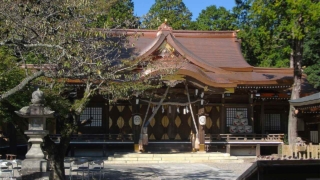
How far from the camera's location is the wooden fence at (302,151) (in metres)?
18.8

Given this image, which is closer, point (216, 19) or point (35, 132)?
point (35, 132)

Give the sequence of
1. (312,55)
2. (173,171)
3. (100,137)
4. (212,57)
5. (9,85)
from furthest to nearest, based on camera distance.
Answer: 1. (312,55)
2. (212,57)
3. (100,137)
4. (173,171)
5. (9,85)

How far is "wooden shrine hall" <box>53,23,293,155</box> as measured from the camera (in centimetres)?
2116

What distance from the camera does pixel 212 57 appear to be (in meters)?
25.9

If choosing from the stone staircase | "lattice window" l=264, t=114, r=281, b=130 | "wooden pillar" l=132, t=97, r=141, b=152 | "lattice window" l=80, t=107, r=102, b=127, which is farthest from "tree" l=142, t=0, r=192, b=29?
the stone staircase

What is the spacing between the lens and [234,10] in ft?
136

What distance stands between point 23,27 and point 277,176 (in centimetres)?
Answer: 769

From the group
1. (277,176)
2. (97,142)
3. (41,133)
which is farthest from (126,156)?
(277,176)

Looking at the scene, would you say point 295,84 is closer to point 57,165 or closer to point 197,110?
point 197,110

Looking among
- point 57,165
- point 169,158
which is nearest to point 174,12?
point 169,158

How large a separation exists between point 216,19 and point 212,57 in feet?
59.8

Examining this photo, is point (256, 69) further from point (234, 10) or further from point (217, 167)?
point (234, 10)

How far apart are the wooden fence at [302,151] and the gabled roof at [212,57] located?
12.8 ft

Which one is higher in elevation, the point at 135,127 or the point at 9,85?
the point at 9,85
